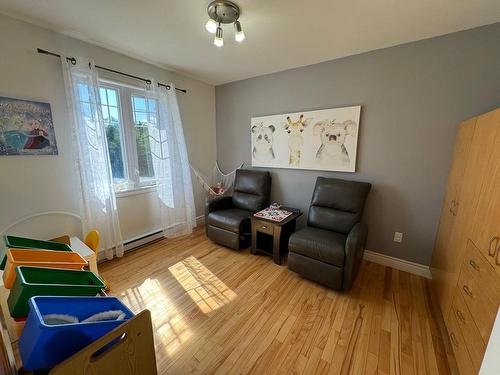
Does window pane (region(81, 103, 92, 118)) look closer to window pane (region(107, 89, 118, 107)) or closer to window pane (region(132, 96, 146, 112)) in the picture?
window pane (region(107, 89, 118, 107))

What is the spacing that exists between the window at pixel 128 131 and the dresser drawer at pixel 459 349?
10.4 ft

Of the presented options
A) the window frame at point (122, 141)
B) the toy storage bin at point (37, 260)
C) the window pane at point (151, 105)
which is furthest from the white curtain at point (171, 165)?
the toy storage bin at point (37, 260)

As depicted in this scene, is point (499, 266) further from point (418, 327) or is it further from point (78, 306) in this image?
point (78, 306)

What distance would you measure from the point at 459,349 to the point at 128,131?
11.2 ft

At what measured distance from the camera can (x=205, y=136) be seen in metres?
3.44

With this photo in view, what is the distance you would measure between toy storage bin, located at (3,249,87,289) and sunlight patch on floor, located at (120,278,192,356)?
0.86 meters

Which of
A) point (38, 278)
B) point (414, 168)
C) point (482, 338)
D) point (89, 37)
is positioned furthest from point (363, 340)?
point (89, 37)

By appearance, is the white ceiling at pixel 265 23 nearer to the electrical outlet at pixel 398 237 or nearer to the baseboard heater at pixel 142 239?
the electrical outlet at pixel 398 237

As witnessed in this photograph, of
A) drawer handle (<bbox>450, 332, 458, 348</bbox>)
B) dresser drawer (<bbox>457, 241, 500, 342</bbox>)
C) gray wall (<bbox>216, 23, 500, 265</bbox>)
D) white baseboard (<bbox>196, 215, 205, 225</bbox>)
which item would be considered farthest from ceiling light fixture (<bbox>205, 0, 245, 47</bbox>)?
white baseboard (<bbox>196, 215, 205, 225</bbox>)

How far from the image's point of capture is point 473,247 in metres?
1.25

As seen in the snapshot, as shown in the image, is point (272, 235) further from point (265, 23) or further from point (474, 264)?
point (265, 23)

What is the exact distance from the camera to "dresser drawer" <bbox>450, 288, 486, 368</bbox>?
1019 mm

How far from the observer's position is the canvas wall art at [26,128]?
66.3 inches

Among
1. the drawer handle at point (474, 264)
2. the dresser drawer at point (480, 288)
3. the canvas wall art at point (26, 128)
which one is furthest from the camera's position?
the canvas wall art at point (26, 128)
